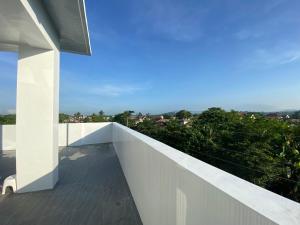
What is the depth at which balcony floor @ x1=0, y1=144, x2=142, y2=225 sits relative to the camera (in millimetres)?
2670

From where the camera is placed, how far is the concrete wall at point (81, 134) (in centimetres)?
842

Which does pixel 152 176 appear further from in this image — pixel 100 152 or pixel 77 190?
pixel 100 152

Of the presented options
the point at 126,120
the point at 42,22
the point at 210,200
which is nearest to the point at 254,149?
the point at 126,120

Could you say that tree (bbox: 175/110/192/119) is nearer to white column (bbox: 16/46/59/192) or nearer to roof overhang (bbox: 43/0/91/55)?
roof overhang (bbox: 43/0/91/55)

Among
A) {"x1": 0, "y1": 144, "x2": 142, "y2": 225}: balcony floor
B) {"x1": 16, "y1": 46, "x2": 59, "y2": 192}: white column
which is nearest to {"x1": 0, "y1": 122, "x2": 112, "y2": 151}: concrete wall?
{"x1": 0, "y1": 144, "x2": 142, "y2": 225}: balcony floor

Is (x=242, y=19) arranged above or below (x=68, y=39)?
above

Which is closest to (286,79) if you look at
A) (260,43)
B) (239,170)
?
(260,43)

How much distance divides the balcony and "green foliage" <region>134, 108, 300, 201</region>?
5914 mm

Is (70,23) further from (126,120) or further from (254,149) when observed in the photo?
(254,149)

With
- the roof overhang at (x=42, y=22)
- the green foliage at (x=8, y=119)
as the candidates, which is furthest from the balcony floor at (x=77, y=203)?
the green foliage at (x=8, y=119)

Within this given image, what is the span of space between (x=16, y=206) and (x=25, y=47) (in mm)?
2480

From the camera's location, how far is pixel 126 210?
113 inches

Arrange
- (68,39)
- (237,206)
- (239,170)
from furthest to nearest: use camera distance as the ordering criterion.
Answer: (239,170) → (68,39) → (237,206)

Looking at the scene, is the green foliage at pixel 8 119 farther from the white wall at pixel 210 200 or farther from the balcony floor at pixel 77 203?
the white wall at pixel 210 200
